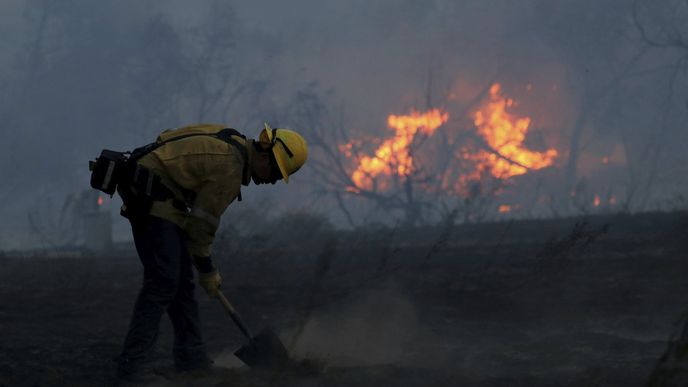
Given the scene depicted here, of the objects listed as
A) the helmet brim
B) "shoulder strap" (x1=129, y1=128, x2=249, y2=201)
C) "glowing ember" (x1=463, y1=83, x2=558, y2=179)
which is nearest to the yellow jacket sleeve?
"shoulder strap" (x1=129, y1=128, x2=249, y2=201)

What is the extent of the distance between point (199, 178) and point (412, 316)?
8.53ft

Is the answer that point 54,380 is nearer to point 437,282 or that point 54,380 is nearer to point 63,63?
point 437,282

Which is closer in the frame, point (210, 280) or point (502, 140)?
point (210, 280)

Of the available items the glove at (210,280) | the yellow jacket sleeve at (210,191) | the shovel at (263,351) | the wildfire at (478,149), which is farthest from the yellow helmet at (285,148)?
the wildfire at (478,149)

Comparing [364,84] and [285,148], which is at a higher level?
[364,84]

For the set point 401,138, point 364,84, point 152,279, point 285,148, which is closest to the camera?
point 152,279

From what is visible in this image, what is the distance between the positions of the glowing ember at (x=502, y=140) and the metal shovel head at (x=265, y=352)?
23.2 metres

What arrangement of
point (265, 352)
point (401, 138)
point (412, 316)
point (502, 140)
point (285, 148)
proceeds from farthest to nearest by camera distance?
1. point (502, 140)
2. point (401, 138)
3. point (412, 316)
4. point (265, 352)
5. point (285, 148)

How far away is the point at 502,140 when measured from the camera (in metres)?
28.7

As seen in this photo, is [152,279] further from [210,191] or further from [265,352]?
[265,352]

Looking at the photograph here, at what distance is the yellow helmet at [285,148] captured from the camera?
14.0 ft

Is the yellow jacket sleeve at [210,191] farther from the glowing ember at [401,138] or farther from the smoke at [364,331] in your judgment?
the glowing ember at [401,138]

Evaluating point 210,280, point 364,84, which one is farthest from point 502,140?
point 210,280

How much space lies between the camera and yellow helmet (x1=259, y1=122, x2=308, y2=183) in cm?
428
